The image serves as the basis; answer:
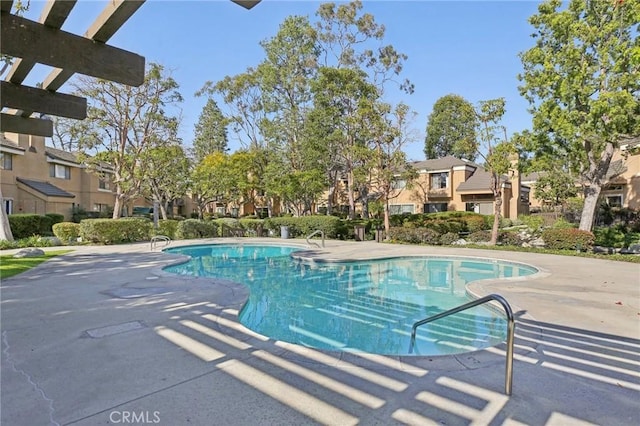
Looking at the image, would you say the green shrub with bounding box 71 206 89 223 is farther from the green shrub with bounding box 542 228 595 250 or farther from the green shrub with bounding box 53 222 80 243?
the green shrub with bounding box 542 228 595 250

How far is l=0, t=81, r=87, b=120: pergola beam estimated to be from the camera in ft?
11.1

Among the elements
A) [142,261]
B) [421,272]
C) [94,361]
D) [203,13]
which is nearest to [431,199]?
[421,272]

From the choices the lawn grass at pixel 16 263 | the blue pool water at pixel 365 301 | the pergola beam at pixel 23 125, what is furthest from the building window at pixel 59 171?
the pergola beam at pixel 23 125

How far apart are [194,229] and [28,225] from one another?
8645mm

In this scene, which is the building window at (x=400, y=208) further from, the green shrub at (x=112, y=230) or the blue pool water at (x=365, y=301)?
the green shrub at (x=112, y=230)

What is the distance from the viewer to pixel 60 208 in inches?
1048

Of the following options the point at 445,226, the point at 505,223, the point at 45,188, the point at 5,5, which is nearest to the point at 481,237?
the point at 445,226

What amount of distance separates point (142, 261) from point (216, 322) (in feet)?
25.8

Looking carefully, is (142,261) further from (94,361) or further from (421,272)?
(421,272)

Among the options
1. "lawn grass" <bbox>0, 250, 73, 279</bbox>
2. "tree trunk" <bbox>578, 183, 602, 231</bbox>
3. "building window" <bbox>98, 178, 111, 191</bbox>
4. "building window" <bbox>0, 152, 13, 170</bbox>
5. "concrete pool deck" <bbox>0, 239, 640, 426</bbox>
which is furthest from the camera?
"building window" <bbox>98, 178, 111, 191</bbox>

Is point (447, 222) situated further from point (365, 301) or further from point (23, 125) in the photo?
point (23, 125)

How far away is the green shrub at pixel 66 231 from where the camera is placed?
1699 cm

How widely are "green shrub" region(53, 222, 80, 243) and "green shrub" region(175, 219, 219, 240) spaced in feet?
16.2

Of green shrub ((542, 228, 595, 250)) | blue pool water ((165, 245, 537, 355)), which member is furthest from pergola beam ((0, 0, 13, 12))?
green shrub ((542, 228, 595, 250))
